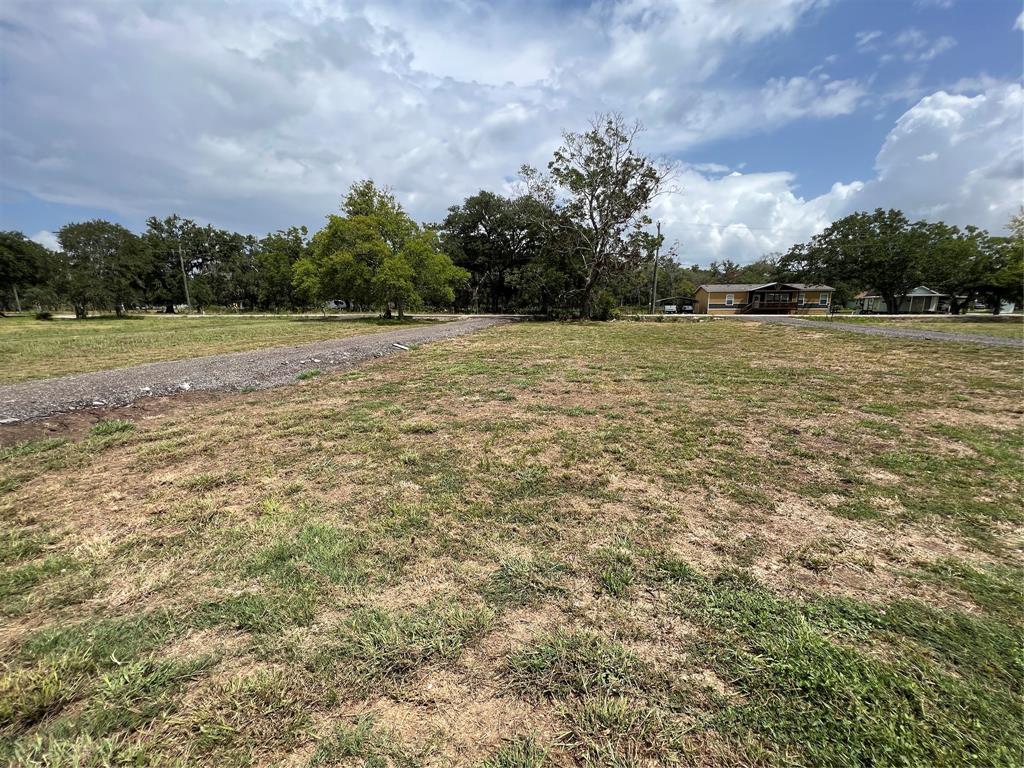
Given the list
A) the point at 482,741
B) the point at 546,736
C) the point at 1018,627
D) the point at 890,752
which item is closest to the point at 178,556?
the point at 482,741

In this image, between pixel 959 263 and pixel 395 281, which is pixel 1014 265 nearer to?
pixel 959 263

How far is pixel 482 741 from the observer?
1.46 metres

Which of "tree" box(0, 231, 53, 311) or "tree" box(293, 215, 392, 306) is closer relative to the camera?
"tree" box(293, 215, 392, 306)

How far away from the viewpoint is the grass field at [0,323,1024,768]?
148cm

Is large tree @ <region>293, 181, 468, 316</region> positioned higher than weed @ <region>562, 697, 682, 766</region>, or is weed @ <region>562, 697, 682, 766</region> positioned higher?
large tree @ <region>293, 181, 468, 316</region>

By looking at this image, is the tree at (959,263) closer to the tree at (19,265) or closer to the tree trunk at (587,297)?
the tree trunk at (587,297)

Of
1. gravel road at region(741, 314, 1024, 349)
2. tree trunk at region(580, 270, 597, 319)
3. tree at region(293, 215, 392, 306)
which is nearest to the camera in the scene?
gravel road at region(741, 314, 1024, 349)

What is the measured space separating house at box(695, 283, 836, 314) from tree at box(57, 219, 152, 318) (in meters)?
67.2

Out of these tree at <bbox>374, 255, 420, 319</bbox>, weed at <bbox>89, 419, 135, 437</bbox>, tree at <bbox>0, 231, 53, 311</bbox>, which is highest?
tree at <bbox>0, 231, 53, 311</bbox>

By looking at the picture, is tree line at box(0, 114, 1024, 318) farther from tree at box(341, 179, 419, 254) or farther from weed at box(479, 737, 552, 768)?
weed at box(479, 737, 552, 768)

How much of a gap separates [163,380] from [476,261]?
45.8 m

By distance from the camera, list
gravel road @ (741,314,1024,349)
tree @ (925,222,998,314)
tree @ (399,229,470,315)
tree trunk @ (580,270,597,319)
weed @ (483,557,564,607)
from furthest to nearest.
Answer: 1. tree @ (925,222,998,314)
2. tree trunk @ (580,270,597,319)
3. tree @ (399,229,470,315)
4. gravel road @ (741,314,1024,349)
5. weed @ (483,557,564,607)

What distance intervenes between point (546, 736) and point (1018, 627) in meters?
2.33

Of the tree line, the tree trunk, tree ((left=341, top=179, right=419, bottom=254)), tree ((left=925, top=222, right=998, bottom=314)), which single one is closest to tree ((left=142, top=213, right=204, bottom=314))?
the tree line
